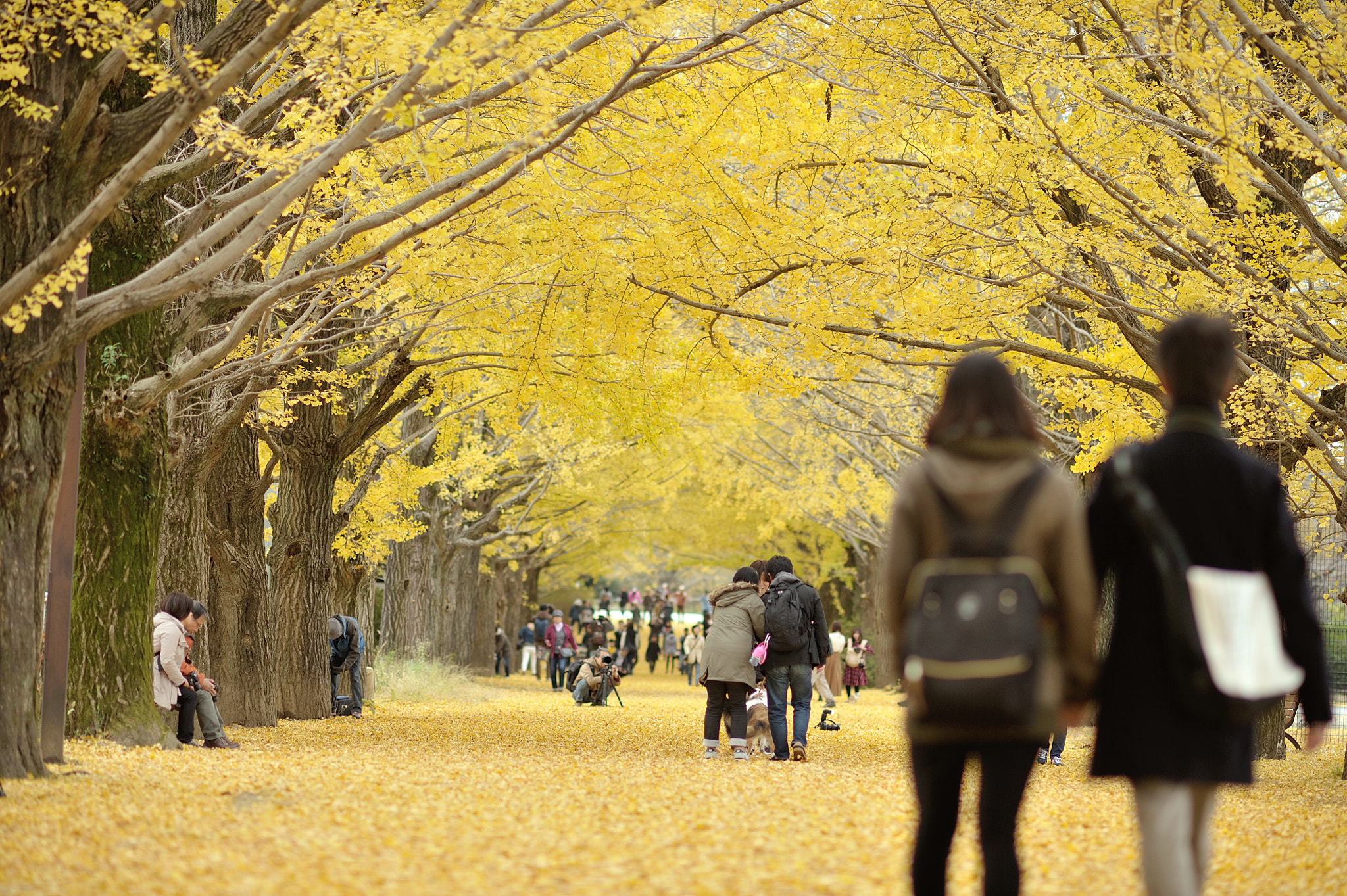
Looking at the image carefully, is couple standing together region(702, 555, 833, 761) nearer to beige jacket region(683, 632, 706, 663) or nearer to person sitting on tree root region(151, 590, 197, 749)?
person sitting on tree root region(151, 590, 197, 749)

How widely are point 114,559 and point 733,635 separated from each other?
499 cm

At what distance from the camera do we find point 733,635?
1104 cm

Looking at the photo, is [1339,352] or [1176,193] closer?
[1339,352]

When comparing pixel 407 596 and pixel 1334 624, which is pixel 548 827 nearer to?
pixel 407 596

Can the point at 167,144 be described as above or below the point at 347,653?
A: above

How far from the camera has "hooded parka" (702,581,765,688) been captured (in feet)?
36.2

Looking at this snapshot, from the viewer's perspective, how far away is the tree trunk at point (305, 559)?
49.7 ft

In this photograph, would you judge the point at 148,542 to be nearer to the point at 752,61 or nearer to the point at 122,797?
the point at 122,797

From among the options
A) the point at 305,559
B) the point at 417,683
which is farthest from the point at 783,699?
the point at 417,683

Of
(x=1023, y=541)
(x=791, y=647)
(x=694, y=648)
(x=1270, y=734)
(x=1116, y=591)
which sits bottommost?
(x=1270, y=734)

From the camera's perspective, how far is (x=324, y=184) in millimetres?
9875

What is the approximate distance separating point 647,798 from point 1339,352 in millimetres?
5856

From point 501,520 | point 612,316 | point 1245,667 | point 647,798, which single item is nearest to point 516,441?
point 501,520

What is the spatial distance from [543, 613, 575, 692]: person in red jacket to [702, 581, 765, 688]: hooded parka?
1694 centimetres
